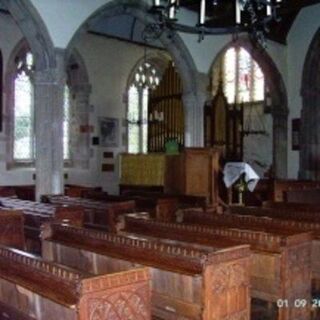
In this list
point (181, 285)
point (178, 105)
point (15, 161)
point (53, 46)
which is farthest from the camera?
point (178, 105)

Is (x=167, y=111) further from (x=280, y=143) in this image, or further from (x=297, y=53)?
(x=297, y=53)

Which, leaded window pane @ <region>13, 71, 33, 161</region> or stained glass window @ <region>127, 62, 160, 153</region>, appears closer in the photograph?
leaded window pane @ <region>13, 71, 33, 161</region>

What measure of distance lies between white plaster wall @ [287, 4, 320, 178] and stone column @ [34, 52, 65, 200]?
7.06 metres

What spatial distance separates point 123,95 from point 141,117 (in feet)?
3.13

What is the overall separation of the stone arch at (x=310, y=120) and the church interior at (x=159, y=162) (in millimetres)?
27

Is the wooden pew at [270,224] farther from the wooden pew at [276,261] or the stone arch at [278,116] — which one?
the stone arch at [278,116]

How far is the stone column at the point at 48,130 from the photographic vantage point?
843cm

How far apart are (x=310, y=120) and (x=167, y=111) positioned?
3753 mm

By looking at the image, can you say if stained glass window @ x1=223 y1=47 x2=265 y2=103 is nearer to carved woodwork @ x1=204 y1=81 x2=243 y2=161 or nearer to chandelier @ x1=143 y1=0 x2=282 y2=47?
carved woodwork @ x1=204 y1=81 x2=243 y2=161

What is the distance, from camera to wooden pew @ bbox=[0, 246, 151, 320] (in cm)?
274

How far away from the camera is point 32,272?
312cm

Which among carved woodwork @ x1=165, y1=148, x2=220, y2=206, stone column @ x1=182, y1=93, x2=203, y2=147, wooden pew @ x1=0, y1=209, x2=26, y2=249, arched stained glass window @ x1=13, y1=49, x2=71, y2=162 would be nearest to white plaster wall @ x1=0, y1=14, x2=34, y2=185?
arched stained glass window @ x1=13, y1=49, x2=71, y2=162

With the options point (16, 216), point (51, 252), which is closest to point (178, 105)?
point (16, 216)

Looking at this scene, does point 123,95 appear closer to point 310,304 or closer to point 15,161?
point 15,161
